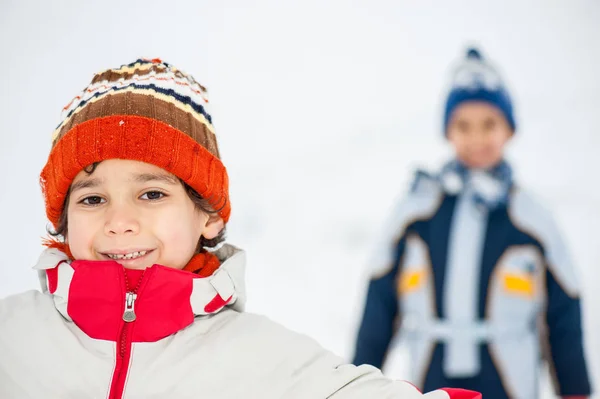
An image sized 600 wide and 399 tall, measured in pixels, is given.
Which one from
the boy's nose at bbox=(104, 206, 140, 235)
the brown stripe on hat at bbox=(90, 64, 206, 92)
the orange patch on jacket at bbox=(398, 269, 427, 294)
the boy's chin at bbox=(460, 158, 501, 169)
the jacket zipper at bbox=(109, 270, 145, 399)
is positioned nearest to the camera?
the jacket zipper at bbox=(109, 270, 145, 399)

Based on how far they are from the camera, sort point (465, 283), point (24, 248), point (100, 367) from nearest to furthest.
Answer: point (100, 367)
point (24, 248)
point (465, 283)

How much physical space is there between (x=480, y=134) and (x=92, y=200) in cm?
171

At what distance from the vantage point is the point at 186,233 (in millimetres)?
1355

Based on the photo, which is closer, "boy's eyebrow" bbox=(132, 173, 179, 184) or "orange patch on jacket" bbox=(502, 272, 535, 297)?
"boy's eyebrow" bbox=(132, 173, 179, 184)

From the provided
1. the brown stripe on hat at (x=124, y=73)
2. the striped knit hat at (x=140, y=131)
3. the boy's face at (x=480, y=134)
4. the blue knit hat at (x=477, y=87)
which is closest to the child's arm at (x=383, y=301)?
the boy's face at (x=480, y=134)

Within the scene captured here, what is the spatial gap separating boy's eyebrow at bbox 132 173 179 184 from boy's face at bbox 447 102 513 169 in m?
1.57

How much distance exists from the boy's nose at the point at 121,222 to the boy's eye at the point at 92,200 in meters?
0.05

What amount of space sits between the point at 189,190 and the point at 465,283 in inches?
53.8

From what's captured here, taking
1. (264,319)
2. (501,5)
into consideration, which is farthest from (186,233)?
(501,5)

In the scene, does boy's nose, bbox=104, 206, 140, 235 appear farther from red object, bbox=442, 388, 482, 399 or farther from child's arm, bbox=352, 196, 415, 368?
child's arm, bbox=352, 196, 415, 368

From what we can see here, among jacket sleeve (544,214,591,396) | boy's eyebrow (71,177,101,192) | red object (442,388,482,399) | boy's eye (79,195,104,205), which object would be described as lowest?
jacket sleeve (544,214,591,396)

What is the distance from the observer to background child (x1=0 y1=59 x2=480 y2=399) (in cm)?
118

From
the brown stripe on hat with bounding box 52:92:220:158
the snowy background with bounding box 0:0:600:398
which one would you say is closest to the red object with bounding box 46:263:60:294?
the brown stripe on hat with bounding box 52:92:220:158

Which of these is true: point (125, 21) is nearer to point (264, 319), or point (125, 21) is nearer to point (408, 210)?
point (408, 210)
